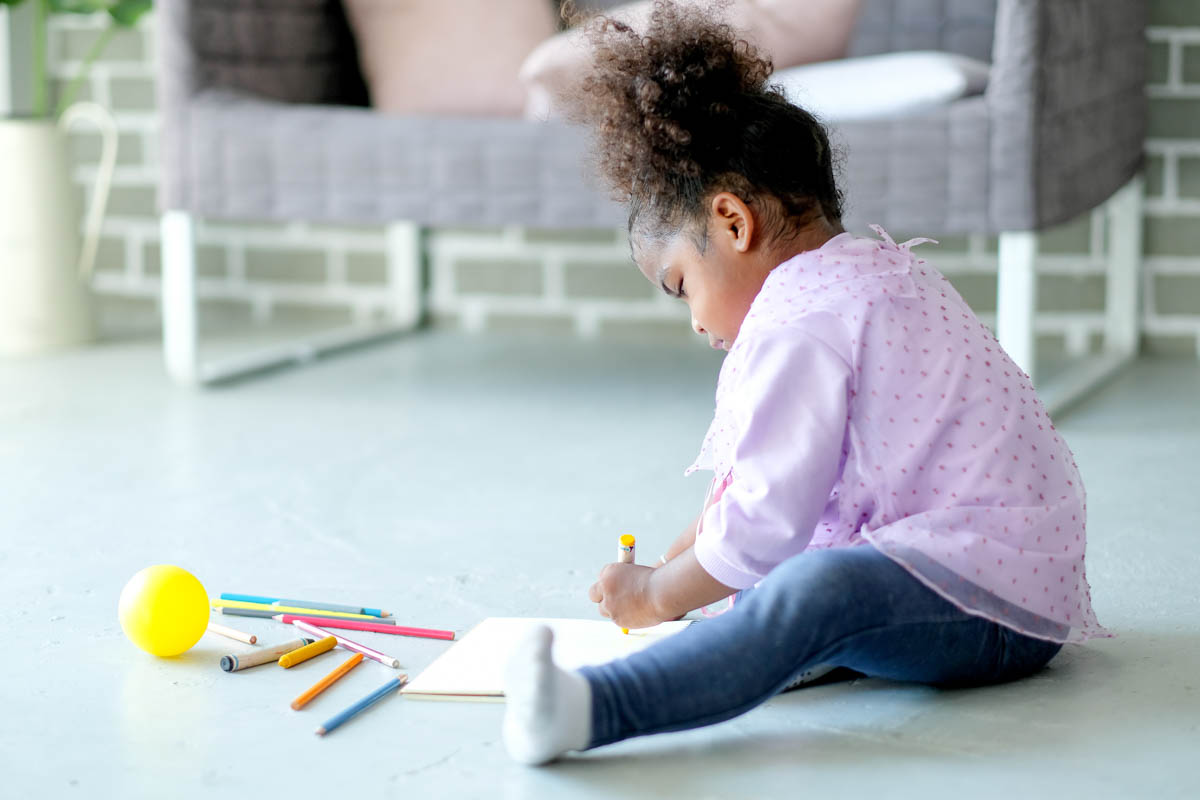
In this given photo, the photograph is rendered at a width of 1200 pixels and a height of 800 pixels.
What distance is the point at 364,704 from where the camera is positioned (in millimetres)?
1063

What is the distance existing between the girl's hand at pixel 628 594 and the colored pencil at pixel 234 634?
29 cm

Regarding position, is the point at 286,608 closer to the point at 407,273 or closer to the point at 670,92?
the point at 670,92

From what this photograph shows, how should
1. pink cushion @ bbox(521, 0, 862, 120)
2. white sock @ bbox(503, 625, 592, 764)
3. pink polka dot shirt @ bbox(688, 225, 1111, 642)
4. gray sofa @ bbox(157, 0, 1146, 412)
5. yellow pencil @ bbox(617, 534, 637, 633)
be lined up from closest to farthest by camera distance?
white sock @ bbox(503, 625, 592, 764), pink polka dot shirt @ bbox(688, 225, 1111, 642), yellow pencil @ bbox(617, 534, 637, 633), gray sofa @ bbox(157, 0, 1146, 412), pink cushion @ bbox(521, 0, 862, 120)

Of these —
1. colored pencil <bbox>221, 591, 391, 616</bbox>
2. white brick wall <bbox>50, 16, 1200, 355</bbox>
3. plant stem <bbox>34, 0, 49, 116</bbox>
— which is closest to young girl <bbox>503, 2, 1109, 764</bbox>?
colored pencil <bbox>221, 591, 391, 616</bbox>

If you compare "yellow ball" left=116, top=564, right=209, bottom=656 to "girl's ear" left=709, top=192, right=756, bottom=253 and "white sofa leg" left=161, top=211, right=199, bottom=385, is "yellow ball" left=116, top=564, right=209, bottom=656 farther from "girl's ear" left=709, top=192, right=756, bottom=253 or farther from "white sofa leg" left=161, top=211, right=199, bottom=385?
"white sofa leg" left=161, top=211, right=199, bottom=385

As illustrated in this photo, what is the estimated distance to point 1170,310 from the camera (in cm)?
257

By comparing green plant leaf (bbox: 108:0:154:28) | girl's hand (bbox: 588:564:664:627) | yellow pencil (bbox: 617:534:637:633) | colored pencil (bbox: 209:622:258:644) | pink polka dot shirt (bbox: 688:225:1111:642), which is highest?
green plant leaf (bbox: 108:0:154:28)

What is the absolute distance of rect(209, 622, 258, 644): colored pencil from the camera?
3.95 ft

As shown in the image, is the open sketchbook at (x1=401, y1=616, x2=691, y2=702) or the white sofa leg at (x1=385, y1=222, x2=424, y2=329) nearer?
the open sketchbook at (x1=401, y1=616, x2=691, y2=702)

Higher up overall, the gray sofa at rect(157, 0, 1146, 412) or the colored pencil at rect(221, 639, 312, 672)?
the gray sofa at rect(157, 0, 1146, 412)

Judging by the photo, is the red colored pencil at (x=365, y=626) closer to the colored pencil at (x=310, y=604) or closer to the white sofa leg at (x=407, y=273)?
the colored pencil at (x=310, y=604)

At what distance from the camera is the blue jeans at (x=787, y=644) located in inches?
37.3

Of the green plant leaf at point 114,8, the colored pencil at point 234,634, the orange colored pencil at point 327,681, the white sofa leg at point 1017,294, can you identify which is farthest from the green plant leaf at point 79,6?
the orange colored pencil at point 327,681

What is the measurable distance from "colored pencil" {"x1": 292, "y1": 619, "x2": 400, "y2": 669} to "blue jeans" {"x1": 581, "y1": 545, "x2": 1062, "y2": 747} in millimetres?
250
